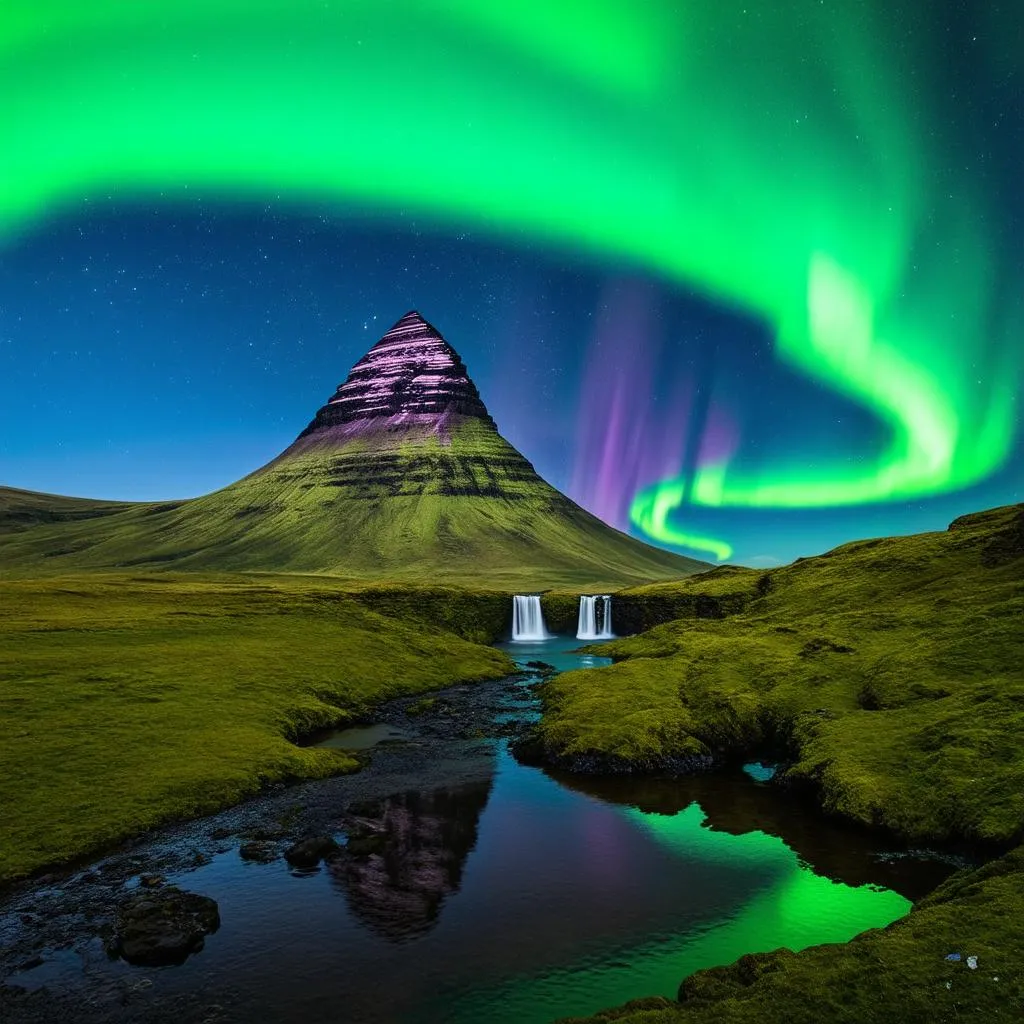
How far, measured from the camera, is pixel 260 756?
153 feet

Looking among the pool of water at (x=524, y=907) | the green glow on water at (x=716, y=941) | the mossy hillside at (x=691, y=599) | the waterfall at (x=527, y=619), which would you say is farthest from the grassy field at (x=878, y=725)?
the waterfall at (x=527, y=619)

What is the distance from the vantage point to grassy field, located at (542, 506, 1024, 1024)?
1683 centimetres

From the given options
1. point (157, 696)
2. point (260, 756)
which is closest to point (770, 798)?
point (260, 756)

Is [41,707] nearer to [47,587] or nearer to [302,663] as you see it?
[302,663]

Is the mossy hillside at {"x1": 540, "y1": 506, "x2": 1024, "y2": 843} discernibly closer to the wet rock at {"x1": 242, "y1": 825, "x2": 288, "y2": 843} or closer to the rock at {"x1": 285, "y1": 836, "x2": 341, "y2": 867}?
the rock at {"x1": 285, "y1": 836, "x2": 341, "y2": 867}

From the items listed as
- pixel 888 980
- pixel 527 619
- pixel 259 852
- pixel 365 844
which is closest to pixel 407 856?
pixel 365 844

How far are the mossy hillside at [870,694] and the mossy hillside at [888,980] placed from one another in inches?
559

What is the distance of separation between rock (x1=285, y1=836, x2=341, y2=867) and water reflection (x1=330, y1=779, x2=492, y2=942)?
85 cm

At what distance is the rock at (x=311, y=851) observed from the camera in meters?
32.7

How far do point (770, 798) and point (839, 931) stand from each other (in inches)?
A: 679

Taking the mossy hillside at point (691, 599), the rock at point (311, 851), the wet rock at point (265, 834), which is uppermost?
the mossy hillside at point (691, 599)

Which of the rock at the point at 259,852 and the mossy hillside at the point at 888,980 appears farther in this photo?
the rock at the point at 259,852

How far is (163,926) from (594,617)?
134m

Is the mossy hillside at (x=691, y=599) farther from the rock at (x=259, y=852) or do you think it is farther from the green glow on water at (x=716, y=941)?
the rock at (x=259, y=852)
